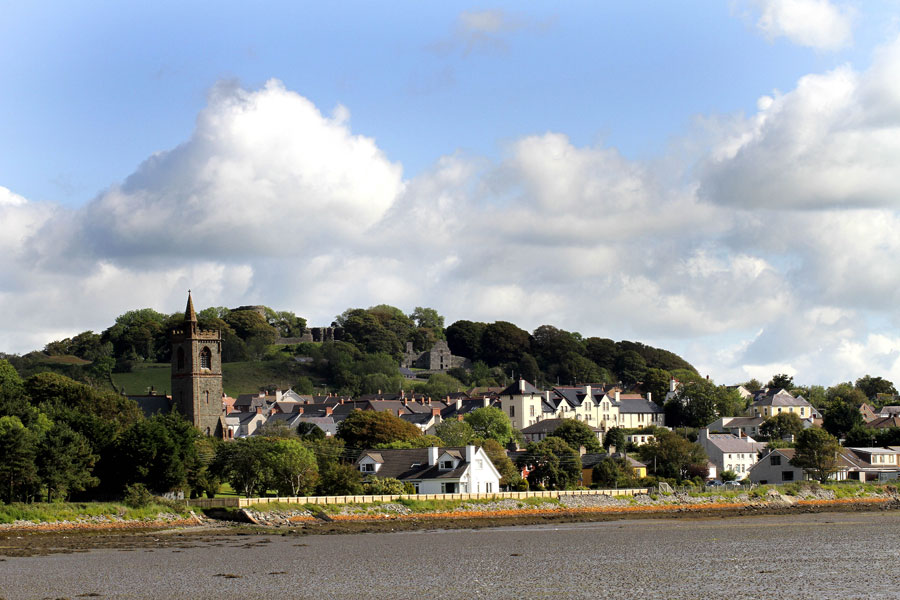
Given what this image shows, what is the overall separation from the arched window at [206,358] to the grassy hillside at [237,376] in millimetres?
44200

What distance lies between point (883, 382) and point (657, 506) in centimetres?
12923

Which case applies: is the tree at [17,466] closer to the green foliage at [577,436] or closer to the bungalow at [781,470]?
the green foliage at [577,436]

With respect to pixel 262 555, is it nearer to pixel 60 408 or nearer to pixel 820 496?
pixel 60 408

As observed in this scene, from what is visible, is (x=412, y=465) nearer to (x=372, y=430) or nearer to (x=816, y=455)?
(x=372, y=430)

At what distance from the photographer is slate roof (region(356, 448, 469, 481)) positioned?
7054 centimetres

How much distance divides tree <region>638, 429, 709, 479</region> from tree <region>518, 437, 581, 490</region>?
9926mm

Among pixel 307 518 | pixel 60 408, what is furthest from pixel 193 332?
pixel 307 518

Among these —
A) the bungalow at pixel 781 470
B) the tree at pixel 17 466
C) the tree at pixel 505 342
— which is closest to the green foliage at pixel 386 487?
the tree at pixel 17 466

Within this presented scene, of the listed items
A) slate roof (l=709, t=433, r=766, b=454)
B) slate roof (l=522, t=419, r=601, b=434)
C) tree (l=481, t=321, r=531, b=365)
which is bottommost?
slate roof (l=709, t=433, r=766, b=454)

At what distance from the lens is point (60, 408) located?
70188mm

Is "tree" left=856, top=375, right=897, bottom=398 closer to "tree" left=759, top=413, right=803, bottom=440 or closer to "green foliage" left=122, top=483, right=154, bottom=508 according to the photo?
"tree" left=759, top=413, right=803, bottom=440

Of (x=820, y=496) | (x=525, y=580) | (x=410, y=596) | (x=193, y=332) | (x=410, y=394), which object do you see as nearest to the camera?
(x=410, y=596)

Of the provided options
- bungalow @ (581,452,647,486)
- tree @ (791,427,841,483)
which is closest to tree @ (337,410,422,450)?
bungalow @ (581,452,647,486)

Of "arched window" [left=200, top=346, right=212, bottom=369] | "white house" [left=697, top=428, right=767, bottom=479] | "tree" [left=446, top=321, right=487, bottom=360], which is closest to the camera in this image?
"white house" [left=697, top=428, right=767, bottom=479]
